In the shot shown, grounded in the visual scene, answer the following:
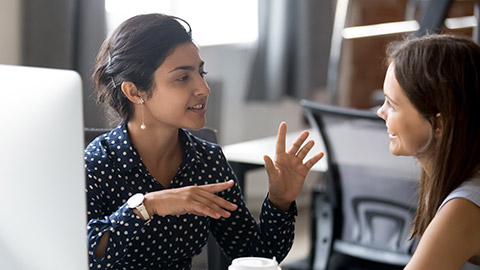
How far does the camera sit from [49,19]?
93.3 inches

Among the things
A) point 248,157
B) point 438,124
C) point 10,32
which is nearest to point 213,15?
point 10,32

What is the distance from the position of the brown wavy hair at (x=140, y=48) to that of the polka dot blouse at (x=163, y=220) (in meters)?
0.10

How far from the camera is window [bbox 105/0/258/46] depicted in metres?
2.42

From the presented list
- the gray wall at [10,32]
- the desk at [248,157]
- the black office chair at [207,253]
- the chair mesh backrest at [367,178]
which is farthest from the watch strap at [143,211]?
the gray wall at [10,32]

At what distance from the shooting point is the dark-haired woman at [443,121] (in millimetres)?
1023

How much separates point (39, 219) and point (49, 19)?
169 cm

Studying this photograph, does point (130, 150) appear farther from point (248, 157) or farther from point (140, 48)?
point (248, 157)

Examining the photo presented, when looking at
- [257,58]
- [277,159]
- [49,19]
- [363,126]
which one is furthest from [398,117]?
[257,58]

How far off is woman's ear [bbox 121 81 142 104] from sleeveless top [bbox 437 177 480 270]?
1.71 ft

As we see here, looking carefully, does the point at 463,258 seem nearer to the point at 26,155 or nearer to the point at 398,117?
the point at 398,117

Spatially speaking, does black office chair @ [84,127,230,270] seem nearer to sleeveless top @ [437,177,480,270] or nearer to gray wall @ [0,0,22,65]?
sleeveless top @ [437,177,480,270]

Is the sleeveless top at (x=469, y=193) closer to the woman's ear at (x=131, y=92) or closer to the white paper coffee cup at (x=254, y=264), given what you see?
the white paper coffee cup at (x=254, y=264)

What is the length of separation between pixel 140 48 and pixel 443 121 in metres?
0.50

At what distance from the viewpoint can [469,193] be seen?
1022mm
